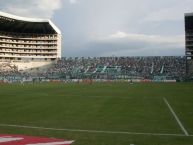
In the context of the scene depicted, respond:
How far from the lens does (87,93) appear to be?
47688 mm

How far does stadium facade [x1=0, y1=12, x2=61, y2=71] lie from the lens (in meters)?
148

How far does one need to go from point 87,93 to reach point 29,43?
118752 millimetres

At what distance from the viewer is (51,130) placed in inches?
672

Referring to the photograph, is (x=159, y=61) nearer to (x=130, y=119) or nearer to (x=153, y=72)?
(x=153, y=72)

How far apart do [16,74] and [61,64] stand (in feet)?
66.1

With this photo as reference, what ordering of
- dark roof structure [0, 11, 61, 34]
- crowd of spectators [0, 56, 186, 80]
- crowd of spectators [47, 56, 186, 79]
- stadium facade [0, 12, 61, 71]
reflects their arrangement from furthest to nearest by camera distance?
stadium facade [0, 12, 61, 71] → dark roof structure [0, 11, 61, 34] → crowd of spectators [47, 56, 186, 79] → crowd of spectators [0, 56, 186, 80]

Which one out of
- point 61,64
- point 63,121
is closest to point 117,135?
point 63,121

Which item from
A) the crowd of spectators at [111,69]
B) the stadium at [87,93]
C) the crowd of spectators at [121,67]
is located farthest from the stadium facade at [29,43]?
the crowd of spectators at [121,67]

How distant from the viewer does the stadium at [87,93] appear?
16.8 metres

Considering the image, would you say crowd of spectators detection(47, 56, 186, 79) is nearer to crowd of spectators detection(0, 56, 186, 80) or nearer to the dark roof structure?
crowd of spectators detection(0, 56, 186, 80)

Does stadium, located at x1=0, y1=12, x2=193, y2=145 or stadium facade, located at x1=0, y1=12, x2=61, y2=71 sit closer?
stadium, located at x1=0, y1=12, x2=193, y2=145

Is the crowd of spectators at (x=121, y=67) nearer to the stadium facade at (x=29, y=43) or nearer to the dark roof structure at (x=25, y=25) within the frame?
the stadium facade at (x=29, y=43)

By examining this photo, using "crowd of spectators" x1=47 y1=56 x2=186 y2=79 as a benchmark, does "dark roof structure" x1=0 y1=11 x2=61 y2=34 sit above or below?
above

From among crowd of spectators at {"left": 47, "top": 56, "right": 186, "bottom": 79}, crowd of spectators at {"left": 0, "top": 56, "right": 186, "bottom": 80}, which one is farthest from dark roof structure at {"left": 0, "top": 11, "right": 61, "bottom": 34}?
crowd of spectators at {"left": 47, "top": 56, "right": 186, "bottom": 79}
